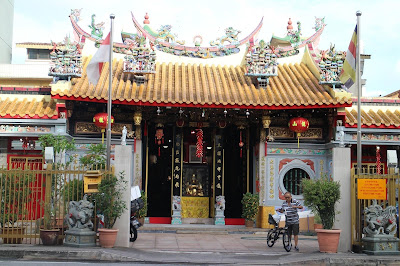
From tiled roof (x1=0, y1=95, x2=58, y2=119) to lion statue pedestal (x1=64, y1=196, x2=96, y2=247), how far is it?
579cm

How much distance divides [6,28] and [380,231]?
916 inches

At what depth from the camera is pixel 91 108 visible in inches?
762

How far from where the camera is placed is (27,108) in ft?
61.1

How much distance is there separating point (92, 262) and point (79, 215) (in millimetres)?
1593

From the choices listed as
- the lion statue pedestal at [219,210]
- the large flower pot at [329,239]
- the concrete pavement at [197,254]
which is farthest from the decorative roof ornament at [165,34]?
the large flower pot at [329,239]

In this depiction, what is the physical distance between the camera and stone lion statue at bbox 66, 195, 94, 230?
43.0 feet

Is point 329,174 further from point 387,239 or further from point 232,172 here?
point 387,239

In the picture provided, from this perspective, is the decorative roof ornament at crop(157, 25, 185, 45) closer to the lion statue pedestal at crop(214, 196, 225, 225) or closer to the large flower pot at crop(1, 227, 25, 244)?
the lion statue pedestal at crop(214, 196, 225, 225)

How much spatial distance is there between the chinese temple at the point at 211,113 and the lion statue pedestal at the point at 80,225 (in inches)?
212

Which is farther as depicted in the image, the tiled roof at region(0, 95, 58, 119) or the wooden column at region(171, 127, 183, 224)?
the wooden column at region(171, 127, 183, 224)

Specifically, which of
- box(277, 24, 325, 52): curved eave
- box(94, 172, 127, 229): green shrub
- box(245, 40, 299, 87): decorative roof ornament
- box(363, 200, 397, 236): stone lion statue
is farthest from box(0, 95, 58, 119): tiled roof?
box(363, 200, 397, 236): stone lion statue

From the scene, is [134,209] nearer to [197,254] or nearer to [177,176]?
[197,254]

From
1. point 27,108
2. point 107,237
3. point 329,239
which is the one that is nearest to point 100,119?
point 27,108

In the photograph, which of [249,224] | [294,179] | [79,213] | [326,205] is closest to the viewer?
[79,213]
